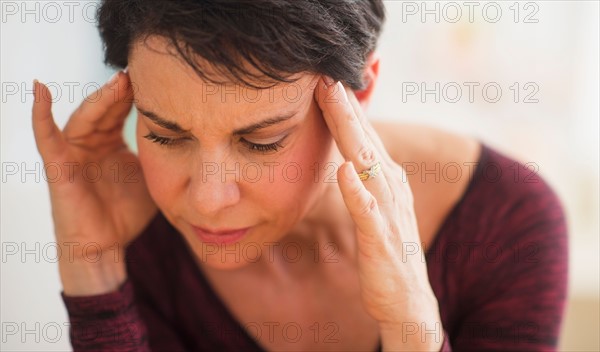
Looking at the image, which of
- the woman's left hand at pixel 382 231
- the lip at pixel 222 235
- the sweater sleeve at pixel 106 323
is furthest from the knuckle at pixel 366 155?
the sweater sleeve at pixel 106 323

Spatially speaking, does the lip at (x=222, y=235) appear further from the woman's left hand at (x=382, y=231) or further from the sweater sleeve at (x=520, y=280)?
the sweater sleeve at (x=520, y=280)

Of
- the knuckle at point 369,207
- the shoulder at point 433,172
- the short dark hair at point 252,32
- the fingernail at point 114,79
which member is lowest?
the shoulder at point 433,172

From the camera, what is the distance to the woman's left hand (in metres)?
1.08

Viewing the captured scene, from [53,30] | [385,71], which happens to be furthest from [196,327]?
[385,71]

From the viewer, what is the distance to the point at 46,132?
4.23ft

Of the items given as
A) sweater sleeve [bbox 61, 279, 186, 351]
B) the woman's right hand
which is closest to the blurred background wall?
the woman's right hand

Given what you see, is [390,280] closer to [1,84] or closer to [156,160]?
[156,160]

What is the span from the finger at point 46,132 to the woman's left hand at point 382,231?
19.6 inches

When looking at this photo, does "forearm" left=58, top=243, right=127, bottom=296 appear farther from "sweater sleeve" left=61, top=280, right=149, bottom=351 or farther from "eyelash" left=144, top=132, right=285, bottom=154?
"eyelash" left=144, top=132, right=285, bottom=154

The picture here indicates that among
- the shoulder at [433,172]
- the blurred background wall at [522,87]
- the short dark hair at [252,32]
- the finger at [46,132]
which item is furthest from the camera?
the blurred background wall at [522,87]

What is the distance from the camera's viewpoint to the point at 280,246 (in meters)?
1.48

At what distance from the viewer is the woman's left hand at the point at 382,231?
1085 millimetres

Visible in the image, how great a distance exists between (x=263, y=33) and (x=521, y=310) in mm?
736

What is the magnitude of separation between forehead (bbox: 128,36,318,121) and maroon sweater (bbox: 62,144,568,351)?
1.60 feet
